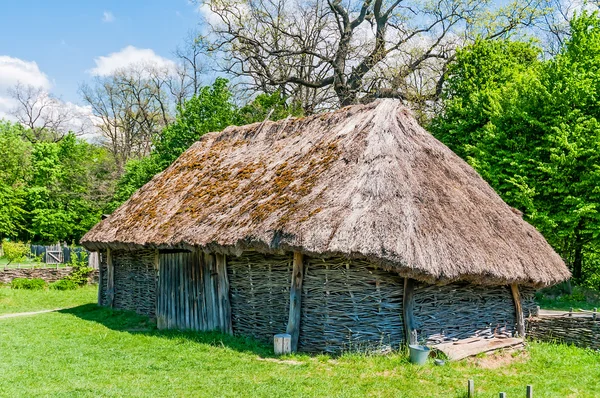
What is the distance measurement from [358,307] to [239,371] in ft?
8.17

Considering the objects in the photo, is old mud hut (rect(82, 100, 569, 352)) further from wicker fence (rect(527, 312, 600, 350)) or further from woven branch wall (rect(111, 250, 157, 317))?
wicker fence (rect(527, 312, 600, 350))

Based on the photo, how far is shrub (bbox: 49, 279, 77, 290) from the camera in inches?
894

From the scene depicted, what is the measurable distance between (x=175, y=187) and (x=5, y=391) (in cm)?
862

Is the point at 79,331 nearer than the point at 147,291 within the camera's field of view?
Yes

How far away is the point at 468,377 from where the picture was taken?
8.90 meters

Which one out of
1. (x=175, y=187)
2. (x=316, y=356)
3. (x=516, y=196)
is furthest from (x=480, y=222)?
(x=175, y=187)

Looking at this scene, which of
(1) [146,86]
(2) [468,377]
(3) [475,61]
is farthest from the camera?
(1) [146,86]

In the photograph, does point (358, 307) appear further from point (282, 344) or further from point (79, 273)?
point (79, 273)

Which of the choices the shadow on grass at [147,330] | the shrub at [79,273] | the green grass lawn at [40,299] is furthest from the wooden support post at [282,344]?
the shrub at [79,273]

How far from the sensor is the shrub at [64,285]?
22.7m

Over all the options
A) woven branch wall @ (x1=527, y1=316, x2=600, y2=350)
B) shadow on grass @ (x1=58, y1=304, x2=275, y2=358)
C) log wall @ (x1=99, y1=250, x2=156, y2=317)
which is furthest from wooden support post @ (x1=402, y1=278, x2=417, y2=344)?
log wall @ (x1=99, y1=250, x2=156, y2=317)

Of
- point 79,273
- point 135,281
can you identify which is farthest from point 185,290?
point 79,273

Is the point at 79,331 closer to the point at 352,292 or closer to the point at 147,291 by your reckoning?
the point at 147,291

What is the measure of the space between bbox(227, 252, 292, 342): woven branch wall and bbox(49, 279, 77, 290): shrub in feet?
44.2
